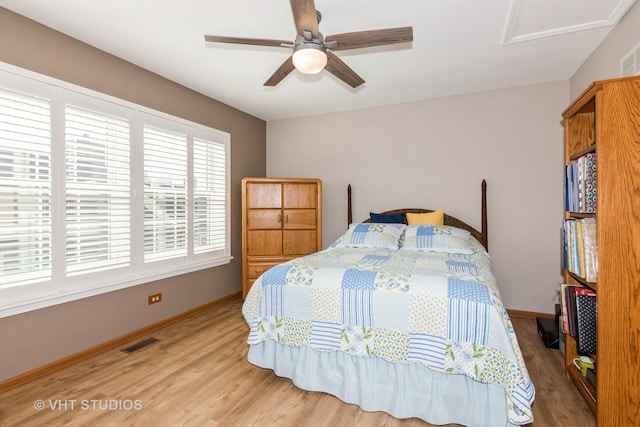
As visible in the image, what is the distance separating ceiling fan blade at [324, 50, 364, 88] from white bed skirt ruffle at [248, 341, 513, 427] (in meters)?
1.98

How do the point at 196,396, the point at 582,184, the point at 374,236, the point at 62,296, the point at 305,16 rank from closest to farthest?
the point at 305,16 < the point at 582,184 < the point at 196,396 < the point at 62,296 < the point at 374,236

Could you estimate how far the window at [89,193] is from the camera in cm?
231

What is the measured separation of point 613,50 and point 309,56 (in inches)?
96.5

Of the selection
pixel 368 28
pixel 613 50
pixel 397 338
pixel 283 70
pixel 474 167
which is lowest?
pixel 397 338

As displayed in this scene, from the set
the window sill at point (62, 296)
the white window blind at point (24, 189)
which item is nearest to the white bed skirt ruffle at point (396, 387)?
the window sill at point (62, 296)

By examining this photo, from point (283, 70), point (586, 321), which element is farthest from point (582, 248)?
point (283, 70)

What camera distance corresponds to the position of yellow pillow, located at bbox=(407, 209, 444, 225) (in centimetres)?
388

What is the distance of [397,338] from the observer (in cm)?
200

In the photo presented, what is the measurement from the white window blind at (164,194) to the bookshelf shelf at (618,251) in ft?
11.7

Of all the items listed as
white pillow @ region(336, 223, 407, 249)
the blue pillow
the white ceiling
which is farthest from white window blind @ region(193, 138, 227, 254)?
the blue pillow

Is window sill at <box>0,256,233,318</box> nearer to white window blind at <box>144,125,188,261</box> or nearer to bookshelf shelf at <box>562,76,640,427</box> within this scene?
white window blind at <box>144,125,188,261</box>

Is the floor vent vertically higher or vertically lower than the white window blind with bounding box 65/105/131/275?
lower

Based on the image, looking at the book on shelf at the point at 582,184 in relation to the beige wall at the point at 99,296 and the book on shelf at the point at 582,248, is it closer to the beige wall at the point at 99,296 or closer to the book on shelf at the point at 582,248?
the book on shelf at the point at 582,248

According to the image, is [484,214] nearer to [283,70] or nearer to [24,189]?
[283,70]
